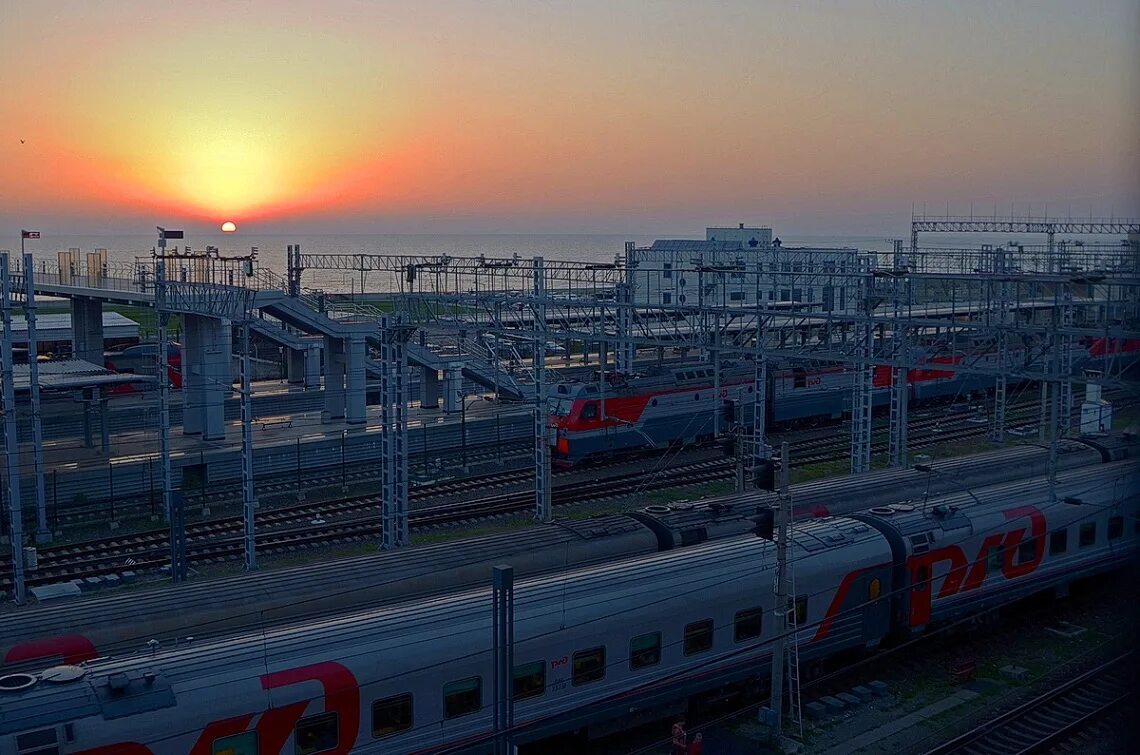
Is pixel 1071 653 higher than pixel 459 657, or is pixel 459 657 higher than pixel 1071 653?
pixel 459 657

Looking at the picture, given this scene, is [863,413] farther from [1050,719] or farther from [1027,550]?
[1050,719]

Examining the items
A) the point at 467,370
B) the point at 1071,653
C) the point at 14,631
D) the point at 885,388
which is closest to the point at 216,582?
the point at 14,631

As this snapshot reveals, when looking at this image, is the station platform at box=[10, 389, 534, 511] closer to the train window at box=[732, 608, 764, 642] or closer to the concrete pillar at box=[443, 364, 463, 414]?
the concrete pillar at box=[443, 364, 463, 414]

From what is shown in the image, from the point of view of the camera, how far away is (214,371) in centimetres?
2448

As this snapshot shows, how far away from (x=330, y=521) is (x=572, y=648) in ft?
33.2

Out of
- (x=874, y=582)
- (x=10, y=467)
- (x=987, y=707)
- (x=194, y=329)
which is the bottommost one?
(x=987, y=707)

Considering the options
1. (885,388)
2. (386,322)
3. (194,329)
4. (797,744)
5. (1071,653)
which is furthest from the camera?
(885,388)

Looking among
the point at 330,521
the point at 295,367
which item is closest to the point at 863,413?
the point at 330,521

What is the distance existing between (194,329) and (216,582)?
49.5ft

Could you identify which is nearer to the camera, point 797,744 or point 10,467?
point 797,744

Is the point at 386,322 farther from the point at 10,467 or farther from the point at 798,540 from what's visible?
the point at 798,540

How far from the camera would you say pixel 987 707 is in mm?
11336

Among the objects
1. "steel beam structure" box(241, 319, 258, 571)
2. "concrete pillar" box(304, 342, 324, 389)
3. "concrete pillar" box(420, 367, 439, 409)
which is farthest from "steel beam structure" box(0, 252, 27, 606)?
"concrete pillar" box(304, 342, 324, 389)

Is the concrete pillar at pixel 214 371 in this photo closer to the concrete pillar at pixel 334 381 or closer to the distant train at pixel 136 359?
the concrete pillar at pixel 334 381
